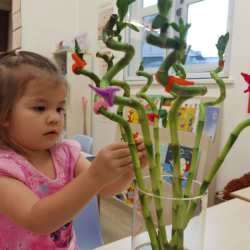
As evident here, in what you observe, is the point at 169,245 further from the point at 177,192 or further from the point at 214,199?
the point at 214,199

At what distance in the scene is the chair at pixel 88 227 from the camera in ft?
2.93

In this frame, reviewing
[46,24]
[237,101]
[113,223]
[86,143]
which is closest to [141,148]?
[237,101]

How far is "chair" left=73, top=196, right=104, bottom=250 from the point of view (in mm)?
894

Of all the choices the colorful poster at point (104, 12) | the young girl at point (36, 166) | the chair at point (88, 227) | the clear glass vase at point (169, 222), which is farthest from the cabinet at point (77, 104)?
the clear glass vase at point (169, 222)

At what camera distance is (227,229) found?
0.61m

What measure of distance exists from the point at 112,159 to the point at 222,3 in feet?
5.55

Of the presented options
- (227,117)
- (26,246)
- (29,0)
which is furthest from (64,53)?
(26,246)

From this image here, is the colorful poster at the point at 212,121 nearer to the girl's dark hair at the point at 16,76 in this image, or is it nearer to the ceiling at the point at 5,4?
the girl's dark hair at the point at 16,76

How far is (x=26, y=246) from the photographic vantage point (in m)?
0.65

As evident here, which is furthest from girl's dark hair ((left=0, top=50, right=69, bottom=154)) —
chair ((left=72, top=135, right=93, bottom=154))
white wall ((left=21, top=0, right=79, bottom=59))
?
white wall ((left=21, top=0, right=79, bottom=59))

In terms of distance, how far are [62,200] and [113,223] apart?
1.68 meters

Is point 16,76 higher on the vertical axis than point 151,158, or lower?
higher

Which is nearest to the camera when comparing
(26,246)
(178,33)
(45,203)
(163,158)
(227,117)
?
(178,33)

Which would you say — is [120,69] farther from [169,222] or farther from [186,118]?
[186,118]
